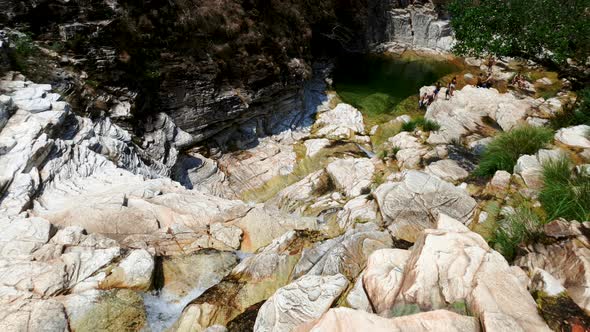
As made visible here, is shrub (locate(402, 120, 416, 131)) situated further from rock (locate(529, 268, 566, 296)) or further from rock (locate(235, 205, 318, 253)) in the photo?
rock (locate(529, 268, 566, 296))

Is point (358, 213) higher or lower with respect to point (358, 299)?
lower

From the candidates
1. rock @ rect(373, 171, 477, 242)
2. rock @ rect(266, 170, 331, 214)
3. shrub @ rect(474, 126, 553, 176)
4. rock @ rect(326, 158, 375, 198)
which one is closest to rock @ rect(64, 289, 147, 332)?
rock @ rect(373, 171, 477, 242)

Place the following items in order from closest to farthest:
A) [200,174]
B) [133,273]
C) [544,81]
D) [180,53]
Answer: [133,273], [180,53], [200,174], [544,81]

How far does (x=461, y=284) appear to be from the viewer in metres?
5.48

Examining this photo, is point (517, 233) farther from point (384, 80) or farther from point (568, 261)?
point (384, 80)

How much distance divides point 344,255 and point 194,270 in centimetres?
443

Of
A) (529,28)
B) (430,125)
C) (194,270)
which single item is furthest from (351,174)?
(194,270)

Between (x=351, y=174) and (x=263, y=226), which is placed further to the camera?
(x=351, y=174)

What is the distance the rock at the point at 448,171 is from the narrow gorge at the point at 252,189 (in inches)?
4.4

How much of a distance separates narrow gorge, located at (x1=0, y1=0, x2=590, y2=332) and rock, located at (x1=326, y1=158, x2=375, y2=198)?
0.14m

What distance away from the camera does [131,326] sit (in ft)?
25.7

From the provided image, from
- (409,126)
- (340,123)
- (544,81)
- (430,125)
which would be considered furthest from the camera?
(544,81)

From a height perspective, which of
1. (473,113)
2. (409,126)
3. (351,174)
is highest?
(473,113)

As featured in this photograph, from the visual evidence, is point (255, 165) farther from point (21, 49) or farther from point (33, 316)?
point (33, 316)
